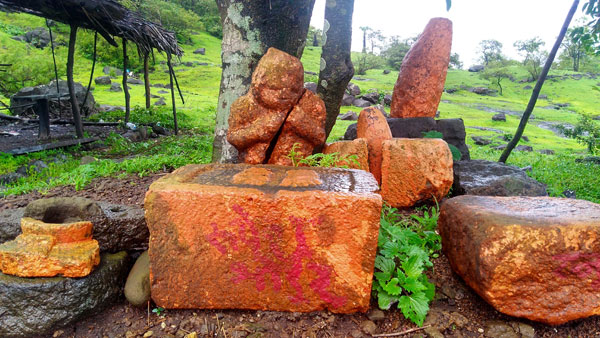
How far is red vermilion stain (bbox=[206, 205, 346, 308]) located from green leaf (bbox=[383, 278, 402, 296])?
29cm

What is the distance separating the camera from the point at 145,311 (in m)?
2.17

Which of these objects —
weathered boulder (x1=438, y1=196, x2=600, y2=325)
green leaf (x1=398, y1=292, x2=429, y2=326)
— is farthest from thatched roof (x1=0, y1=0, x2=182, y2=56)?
weathered boulder (x1=438, y1=196, x2=600, y2=325)

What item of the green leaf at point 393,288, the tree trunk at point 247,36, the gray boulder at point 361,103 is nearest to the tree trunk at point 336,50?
the tree trunk at point 247,36

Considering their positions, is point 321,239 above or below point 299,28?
below

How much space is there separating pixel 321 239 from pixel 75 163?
17.5ft

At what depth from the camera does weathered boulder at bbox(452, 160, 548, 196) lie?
3592 millimetres

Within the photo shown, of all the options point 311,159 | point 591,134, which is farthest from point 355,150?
point 591,134

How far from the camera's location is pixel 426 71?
17.6 ft

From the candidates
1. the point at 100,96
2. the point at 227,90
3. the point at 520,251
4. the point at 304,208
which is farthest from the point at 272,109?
the point at 100,96

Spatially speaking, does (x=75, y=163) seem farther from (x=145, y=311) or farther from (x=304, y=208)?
(x=304, y=208)

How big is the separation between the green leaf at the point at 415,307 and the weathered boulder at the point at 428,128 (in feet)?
11.8

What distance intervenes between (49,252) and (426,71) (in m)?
5.17

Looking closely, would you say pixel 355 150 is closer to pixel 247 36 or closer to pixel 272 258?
pixel 247 36

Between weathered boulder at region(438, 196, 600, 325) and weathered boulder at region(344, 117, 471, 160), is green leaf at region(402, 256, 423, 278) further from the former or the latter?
weathered boulder at region(344, 117, 471, 160)
